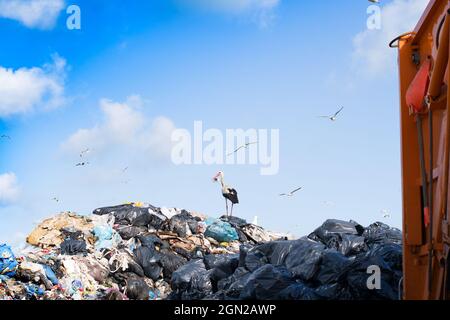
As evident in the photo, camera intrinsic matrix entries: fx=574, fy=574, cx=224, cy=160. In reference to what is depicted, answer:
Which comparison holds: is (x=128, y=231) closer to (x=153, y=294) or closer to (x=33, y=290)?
(x=153, y=294)

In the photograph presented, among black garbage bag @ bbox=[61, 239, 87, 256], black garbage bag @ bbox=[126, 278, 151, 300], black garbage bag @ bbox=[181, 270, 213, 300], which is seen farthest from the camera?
black garbage bag @ bbox=[61, 239, 87, 256]

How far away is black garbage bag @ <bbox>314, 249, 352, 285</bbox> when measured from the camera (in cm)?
457

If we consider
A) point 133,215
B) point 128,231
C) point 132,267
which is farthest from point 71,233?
point 132,267

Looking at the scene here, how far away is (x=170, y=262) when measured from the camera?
7629 mm

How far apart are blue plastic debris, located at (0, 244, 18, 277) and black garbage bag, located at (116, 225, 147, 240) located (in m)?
2.01

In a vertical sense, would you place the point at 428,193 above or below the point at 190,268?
above

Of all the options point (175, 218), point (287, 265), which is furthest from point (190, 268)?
point (175, 218)

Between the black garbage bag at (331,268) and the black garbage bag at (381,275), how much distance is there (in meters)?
0.08

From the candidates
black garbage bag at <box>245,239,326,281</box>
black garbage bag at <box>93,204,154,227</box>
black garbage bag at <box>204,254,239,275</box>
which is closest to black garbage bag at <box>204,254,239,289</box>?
black garbage bag at <box>204,254,239,275</box>

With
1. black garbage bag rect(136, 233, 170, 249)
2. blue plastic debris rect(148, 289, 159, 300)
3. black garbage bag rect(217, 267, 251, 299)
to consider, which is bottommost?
blue plastic debris rect(148, 289, 159, 300)

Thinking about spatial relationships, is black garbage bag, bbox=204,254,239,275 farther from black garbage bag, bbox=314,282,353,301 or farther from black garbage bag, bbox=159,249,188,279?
black garbage bag, bbox=314,282,353,301

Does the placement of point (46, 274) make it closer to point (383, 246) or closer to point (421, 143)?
point (383, 246)

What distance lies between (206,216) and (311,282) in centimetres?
552

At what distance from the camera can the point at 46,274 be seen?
22.0ft
